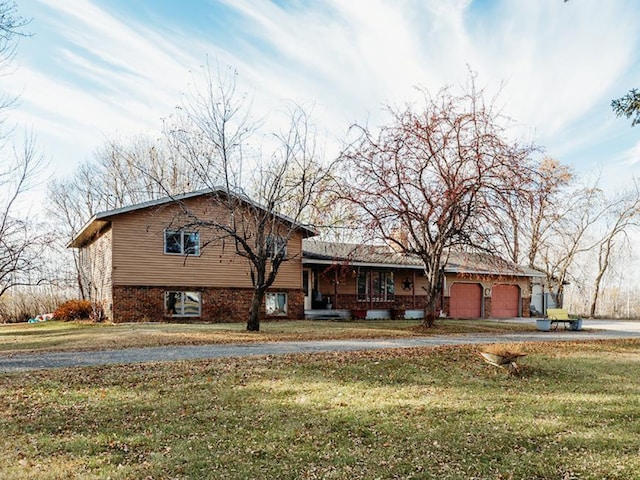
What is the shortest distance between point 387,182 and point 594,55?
23.6ft

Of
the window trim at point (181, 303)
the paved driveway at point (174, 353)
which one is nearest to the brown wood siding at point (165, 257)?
the window trim at point (181, 303)

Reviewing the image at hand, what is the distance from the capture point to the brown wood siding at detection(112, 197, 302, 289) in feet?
65.5

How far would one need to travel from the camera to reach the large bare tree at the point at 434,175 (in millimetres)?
16500

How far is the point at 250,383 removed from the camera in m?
7.93

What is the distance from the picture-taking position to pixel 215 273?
2167 centimetres

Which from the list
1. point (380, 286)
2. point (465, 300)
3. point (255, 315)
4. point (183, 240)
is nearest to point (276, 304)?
point (183, 240)

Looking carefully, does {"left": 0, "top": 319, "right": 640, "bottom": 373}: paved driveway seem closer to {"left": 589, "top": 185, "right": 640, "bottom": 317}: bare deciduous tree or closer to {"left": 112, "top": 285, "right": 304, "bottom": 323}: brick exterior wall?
{"left": 112, "top": 285, "right": 304, "bottom": 323}: brick exterior wall

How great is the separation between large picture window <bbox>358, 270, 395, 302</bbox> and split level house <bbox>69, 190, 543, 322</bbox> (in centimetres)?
5

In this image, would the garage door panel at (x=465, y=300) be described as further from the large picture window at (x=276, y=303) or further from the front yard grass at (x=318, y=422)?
the front yard grass at (x=318, y=422)

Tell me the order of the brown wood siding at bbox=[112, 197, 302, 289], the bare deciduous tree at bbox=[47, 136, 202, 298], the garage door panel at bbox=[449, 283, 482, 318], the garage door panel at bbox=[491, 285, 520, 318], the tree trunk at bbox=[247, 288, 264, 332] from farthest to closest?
the bare deciduous tree at bbox=[47, 136, 202, 298] → the garage door panel at bbox=[491, 285, 520, 318] → the garage door panel at bbox=[449, 283, 482, 318] → the brown wood siding at bbox=[112, 197, 302, 289] → the tree trunk at bbox=[247, 288, 264, 332]

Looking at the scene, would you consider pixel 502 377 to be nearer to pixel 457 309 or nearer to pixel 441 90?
pixel 441 90

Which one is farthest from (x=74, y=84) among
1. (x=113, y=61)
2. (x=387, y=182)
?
(x=387, y=182)

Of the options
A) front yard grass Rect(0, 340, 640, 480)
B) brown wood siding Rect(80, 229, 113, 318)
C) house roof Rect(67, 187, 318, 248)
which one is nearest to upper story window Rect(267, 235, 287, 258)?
house roof Rect(67, 187, 318, 248)

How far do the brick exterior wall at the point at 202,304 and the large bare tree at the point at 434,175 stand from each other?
7.11 m
